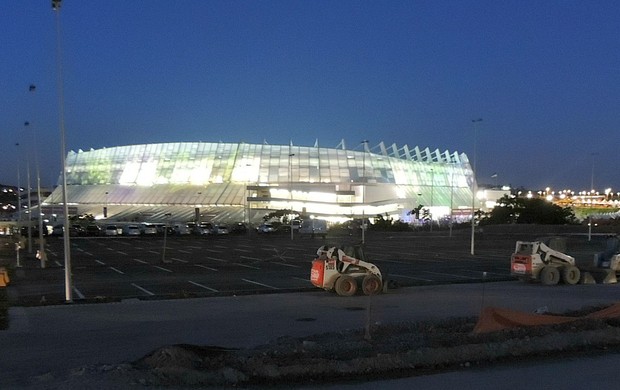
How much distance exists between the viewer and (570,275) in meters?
24.4

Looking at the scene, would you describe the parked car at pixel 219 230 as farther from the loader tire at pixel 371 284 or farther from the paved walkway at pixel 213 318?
the loader tire at pixel 371 284

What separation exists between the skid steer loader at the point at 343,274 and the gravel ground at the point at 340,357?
25.9ft

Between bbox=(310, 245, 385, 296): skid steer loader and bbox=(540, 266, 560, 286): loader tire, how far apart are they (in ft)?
22.4

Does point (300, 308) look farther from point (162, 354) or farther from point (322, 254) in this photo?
point (162, 354)

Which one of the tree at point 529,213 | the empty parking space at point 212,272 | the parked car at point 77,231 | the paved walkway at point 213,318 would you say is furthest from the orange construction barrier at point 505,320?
the tree at point 529,213

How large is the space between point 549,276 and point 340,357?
52.9 feet

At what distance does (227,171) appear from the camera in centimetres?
12125

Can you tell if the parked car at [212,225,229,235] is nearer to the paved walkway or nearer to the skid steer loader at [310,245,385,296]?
the paved walkway

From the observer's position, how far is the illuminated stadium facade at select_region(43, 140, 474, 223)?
367 feet

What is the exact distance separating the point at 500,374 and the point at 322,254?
37.7 feet

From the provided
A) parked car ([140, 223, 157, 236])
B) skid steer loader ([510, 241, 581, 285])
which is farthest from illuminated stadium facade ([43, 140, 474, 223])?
skid steer loader ([510, 241, 581, 285])

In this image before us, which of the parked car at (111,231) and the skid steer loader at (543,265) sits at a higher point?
the skid steer loader at (543,265)

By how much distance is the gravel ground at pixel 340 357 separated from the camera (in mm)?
9016

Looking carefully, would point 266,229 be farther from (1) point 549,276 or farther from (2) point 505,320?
(2) point 505,320
